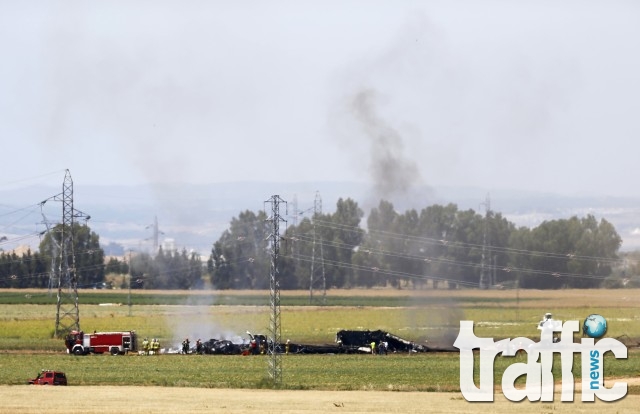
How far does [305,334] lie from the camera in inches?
4326

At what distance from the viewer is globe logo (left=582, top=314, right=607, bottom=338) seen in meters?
95.4

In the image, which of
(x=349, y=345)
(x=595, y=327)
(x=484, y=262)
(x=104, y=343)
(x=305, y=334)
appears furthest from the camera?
(x=484, y=262)

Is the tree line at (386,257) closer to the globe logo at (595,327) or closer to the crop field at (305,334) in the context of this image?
the crop field at (305,334)

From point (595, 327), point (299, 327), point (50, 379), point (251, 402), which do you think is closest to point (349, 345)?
point (595, 327)

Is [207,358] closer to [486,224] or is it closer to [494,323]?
[494,323]

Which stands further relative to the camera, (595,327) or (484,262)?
(484,262)

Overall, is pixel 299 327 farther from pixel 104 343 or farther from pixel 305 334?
pixel 104 343

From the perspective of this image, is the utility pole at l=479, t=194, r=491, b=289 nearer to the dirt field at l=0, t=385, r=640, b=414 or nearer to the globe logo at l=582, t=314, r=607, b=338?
the globe logo at l=582, t=314, r=607, b=338

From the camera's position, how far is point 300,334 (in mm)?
109875

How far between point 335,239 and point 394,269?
27302mm

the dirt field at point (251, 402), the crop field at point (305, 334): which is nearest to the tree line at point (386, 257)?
the crop field at point (305, 334)

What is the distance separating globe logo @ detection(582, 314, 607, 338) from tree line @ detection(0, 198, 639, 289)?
19.9m

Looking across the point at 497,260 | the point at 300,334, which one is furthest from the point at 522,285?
the point at 300,334

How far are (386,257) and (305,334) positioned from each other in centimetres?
4403
